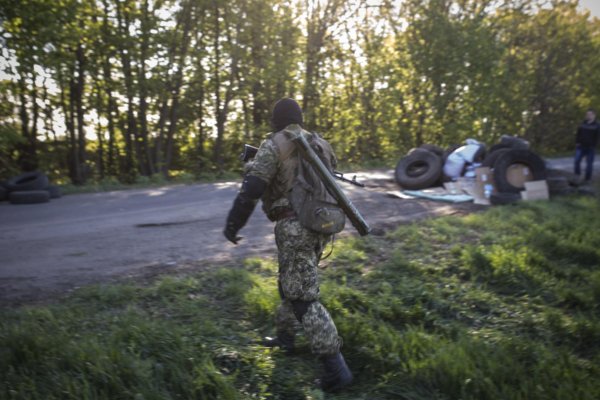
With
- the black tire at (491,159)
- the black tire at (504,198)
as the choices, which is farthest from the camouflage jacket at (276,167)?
the black tire at (491,159)

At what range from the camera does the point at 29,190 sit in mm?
11000

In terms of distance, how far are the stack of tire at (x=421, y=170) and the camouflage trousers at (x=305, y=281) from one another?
8.66 metres

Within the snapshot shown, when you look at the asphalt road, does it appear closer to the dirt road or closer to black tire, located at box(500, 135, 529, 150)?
the dirt road

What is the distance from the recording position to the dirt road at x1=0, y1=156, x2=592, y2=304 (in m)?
5.62

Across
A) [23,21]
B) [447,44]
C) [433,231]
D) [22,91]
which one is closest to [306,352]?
[433,231]

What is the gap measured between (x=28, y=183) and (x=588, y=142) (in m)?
13.6

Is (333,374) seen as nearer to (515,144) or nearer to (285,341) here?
(285,341)

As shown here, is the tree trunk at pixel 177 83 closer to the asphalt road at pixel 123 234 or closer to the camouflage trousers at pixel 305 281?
the asphalt road at pixel 123 234

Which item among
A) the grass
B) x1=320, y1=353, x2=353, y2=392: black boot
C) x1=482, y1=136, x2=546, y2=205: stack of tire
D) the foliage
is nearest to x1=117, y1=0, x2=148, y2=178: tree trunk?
the foliage

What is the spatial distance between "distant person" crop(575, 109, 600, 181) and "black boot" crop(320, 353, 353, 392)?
1208 cm

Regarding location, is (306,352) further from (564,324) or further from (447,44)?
(447,44)

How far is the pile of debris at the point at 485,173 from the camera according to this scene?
34.3 feet

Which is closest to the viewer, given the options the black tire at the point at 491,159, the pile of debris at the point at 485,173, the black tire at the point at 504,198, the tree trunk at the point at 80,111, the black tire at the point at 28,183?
the black tire at the point at 504,198

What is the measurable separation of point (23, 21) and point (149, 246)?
6.91 meters
